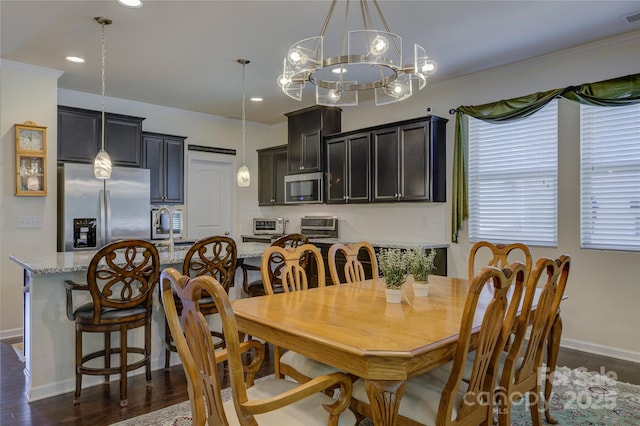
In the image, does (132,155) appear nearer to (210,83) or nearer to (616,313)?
(210,83)

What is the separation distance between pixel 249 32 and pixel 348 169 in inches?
94.1

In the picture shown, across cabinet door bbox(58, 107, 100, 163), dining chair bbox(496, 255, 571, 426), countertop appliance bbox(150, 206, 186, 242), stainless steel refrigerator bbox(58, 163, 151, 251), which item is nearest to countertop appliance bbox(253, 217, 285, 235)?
countertop appliance bbox(150, 206, 186, 242)

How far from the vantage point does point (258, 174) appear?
282 inches

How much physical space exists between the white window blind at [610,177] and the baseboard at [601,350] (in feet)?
2.92

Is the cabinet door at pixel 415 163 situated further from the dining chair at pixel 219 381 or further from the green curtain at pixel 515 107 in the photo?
the dining chair at pixel 219 381

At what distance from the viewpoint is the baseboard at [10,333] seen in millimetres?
4219

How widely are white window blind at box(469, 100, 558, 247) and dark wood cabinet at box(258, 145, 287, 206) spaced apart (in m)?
3.10

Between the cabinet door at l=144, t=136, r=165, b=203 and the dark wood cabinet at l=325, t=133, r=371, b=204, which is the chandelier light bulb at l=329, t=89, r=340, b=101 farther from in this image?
the cabinet door at l=144, t=136, r=165, b=203

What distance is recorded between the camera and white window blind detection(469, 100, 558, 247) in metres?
4.06

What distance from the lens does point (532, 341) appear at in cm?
196

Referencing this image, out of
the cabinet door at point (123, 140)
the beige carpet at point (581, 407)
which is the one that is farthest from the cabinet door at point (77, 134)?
the beige carpet at point (581, 407)

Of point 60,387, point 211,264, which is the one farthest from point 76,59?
point 60,387

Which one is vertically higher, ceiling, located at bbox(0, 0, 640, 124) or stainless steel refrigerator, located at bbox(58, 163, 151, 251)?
ceiling, located at bbox(0, 0, 640, 124)

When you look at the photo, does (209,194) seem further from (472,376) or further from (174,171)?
(472,376)
